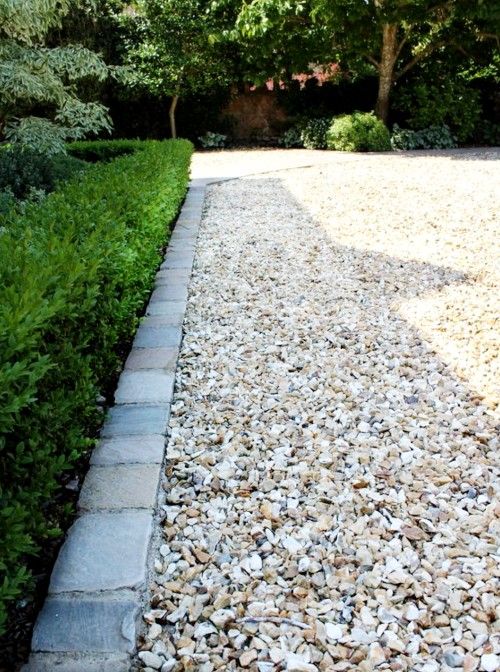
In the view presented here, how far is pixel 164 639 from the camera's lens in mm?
1533

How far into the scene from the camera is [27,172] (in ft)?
20.3

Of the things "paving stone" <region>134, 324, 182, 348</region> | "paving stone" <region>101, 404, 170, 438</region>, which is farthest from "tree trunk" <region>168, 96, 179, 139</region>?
"paving stone" <region>101, 404, 170, 438</region>

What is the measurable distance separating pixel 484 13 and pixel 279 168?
4.83 metres

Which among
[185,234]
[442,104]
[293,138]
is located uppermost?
[442,104]

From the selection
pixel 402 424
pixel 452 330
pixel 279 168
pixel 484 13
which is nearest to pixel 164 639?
pixel 402 424

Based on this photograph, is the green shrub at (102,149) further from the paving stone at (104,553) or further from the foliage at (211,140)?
the paving stone at (104,553)

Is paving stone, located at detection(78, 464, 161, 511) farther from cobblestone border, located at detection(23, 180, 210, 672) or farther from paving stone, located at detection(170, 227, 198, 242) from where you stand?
paving stone, located at detection(170, 227, 198, 242)

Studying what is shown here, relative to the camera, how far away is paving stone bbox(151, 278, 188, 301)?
12.4 feet

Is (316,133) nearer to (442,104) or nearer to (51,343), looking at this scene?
(442,104)

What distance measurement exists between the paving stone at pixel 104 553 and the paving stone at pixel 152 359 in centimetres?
108

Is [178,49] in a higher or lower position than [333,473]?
higher

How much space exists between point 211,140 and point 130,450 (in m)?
13.6

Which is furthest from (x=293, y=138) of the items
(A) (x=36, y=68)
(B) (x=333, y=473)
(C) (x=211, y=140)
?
(B) (x=333, y=473)

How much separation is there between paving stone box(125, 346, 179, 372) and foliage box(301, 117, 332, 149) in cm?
1166
